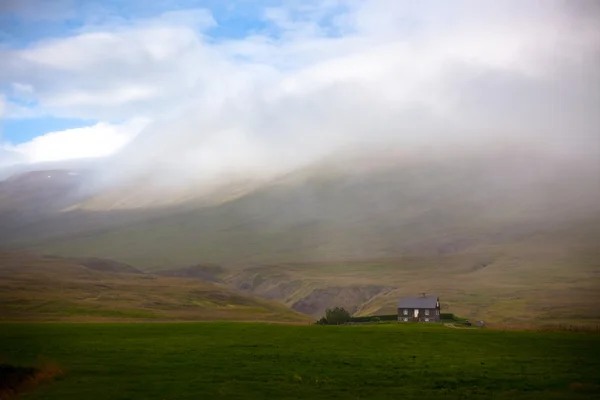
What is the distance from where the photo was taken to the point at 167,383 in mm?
37719

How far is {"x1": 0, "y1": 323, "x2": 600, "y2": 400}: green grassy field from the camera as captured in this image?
35.8 metres

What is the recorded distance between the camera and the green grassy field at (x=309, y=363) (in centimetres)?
3578

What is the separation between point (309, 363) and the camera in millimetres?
46719

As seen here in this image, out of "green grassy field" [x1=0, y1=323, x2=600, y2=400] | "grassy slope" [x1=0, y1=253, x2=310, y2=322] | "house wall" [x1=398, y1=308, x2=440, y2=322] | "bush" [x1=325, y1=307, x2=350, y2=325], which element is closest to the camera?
"green grassy field" [x1=0, y1=323, x2=600, y2=400]

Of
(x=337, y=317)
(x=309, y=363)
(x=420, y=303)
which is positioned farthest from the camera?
(x=420, y=303)

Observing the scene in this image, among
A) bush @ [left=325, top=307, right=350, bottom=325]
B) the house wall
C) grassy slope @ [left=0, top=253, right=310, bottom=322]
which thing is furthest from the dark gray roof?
grassy slope @ [left=0, top=253, right=310, bottom=322]

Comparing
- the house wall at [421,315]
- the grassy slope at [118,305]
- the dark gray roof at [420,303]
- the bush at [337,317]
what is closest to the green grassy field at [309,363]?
the bush at [337,317]

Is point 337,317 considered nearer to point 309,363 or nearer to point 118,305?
point 118,305

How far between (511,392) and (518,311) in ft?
518

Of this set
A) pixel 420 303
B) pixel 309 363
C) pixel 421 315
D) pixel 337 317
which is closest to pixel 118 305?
pixel 337 317

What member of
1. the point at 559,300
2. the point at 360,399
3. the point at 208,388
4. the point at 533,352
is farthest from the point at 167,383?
the point at 559,300

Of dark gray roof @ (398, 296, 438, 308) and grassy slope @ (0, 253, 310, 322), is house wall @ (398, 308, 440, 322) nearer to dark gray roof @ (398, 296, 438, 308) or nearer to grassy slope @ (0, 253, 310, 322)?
dark gray roof @ (398, 296, 438, 308)

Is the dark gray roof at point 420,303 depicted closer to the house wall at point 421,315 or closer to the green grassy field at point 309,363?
the house wall at point 421,315

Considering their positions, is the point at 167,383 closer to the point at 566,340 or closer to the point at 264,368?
the point at 264,368
